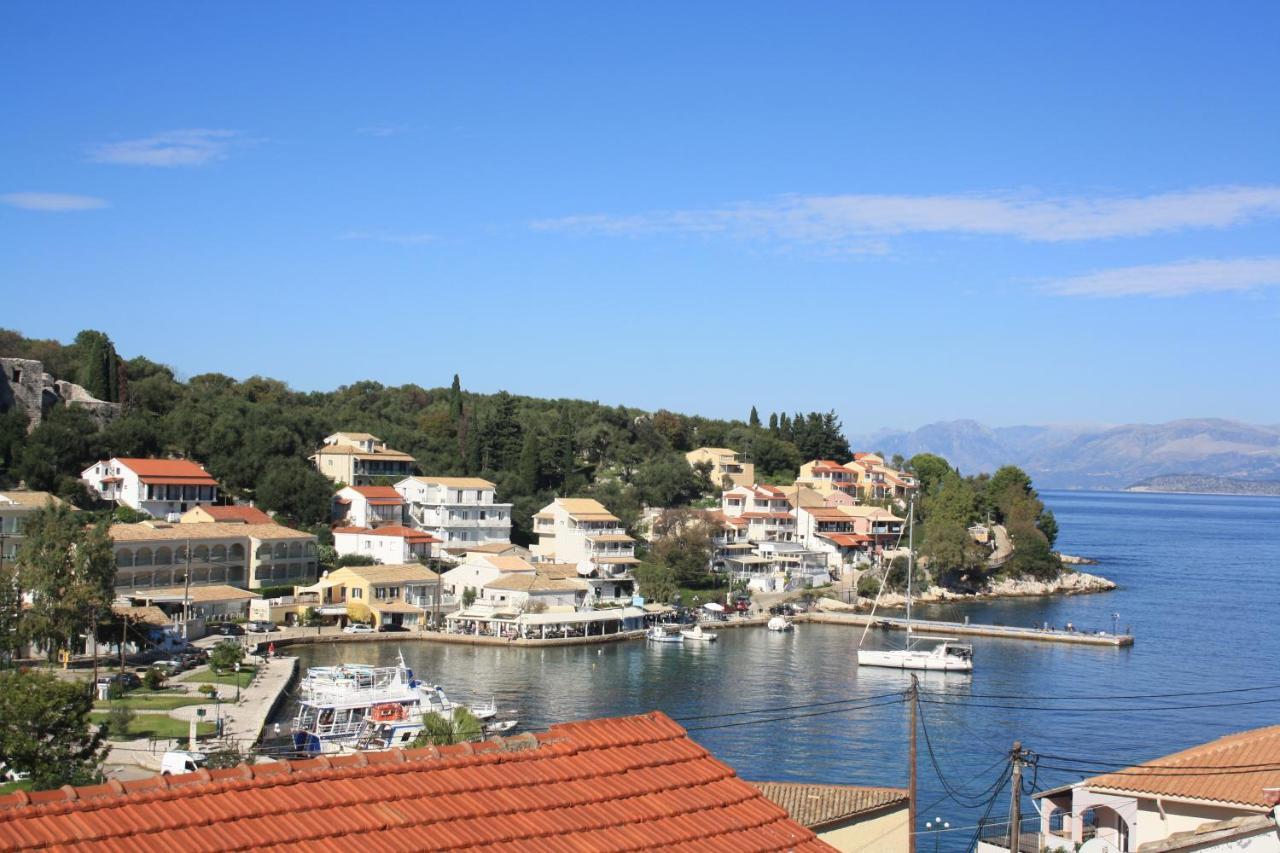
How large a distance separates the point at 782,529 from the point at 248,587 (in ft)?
113

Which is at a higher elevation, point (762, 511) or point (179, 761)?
point (762, 511)

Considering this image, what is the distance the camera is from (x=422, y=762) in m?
5.98

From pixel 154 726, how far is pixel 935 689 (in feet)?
88.8

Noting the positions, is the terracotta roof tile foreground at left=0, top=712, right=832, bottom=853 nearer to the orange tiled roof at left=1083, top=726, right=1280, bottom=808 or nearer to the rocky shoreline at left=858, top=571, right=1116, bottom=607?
the orange tiled roof at left=1083, top=726, right=1280, bottom=808

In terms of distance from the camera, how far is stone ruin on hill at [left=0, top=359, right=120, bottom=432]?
212ft

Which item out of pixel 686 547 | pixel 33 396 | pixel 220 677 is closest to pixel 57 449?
pixel 33 396

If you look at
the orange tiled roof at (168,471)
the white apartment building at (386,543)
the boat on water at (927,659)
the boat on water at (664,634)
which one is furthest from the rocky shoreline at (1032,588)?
the orange tiled roof at (168,471)

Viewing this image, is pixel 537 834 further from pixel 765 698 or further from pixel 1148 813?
pixel 765 698

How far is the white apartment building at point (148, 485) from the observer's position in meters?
58.2

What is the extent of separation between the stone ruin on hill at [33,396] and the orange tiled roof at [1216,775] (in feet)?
198

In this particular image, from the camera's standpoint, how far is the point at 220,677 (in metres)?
39.2

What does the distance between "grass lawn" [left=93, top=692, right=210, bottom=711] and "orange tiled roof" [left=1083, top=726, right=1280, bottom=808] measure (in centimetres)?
2556

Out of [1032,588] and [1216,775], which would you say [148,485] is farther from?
[1216,775]

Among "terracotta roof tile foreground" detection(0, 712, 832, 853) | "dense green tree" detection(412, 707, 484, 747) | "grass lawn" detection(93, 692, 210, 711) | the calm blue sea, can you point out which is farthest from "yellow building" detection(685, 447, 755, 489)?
"terracotta roof tile foreground" detection(0, 712, 832, 853)
